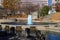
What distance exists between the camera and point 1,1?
15.5 m

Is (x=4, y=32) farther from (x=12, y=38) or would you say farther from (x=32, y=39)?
(x=32, y=39)

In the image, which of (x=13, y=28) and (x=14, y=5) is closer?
(x=13, y=28)

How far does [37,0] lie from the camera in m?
16.3

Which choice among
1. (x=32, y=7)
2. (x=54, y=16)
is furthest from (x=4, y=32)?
(x=32, y=7)

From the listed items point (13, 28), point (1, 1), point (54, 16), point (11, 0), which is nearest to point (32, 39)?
point (13, 28)

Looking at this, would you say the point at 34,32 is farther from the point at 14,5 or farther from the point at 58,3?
the point at 58,3

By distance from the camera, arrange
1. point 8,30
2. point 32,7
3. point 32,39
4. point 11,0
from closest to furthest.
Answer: point 32,39 < point 8,30 < point 11,0 < point 32,7

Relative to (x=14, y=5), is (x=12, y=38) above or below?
below

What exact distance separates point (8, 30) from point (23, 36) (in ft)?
2.00

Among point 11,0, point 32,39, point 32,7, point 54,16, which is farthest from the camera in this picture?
point 32,7

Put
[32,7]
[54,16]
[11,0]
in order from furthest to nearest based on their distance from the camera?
[32,7] < [11,0] < [54,16]

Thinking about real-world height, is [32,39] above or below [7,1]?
below

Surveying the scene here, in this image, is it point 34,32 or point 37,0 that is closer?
point 34,32

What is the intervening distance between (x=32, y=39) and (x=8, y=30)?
91 cm
